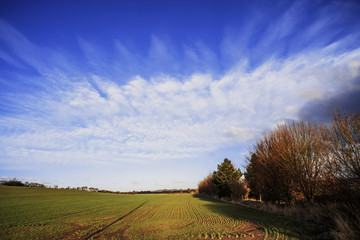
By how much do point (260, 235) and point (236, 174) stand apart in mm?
39307

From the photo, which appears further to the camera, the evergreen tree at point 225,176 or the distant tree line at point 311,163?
the evergreen tree at point 225,176

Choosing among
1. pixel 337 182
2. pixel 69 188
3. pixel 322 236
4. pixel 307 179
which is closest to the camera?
pixel 322 236

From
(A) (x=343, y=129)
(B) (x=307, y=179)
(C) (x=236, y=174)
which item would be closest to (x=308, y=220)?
(B) (x=307, y=179)

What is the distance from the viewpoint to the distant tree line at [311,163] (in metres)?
8.72

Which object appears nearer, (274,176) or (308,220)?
(308,220)

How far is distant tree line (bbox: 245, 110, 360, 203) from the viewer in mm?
8719

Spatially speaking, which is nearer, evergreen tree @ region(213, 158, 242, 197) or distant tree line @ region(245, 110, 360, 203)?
distant tree line @ region(245, 110, 360, 203)

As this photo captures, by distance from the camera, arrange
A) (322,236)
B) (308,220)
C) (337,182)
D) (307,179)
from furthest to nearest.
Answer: (307,179) → (308,220) → (337,182) → (322,236)

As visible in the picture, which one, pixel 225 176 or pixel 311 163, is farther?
pixel 225 176

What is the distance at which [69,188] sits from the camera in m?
75.6

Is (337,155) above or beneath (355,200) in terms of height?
above

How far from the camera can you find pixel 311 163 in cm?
1486

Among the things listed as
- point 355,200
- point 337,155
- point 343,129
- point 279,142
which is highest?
point 279,142

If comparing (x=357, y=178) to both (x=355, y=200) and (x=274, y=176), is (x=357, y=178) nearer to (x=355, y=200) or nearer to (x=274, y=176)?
(x=355, y=200)
